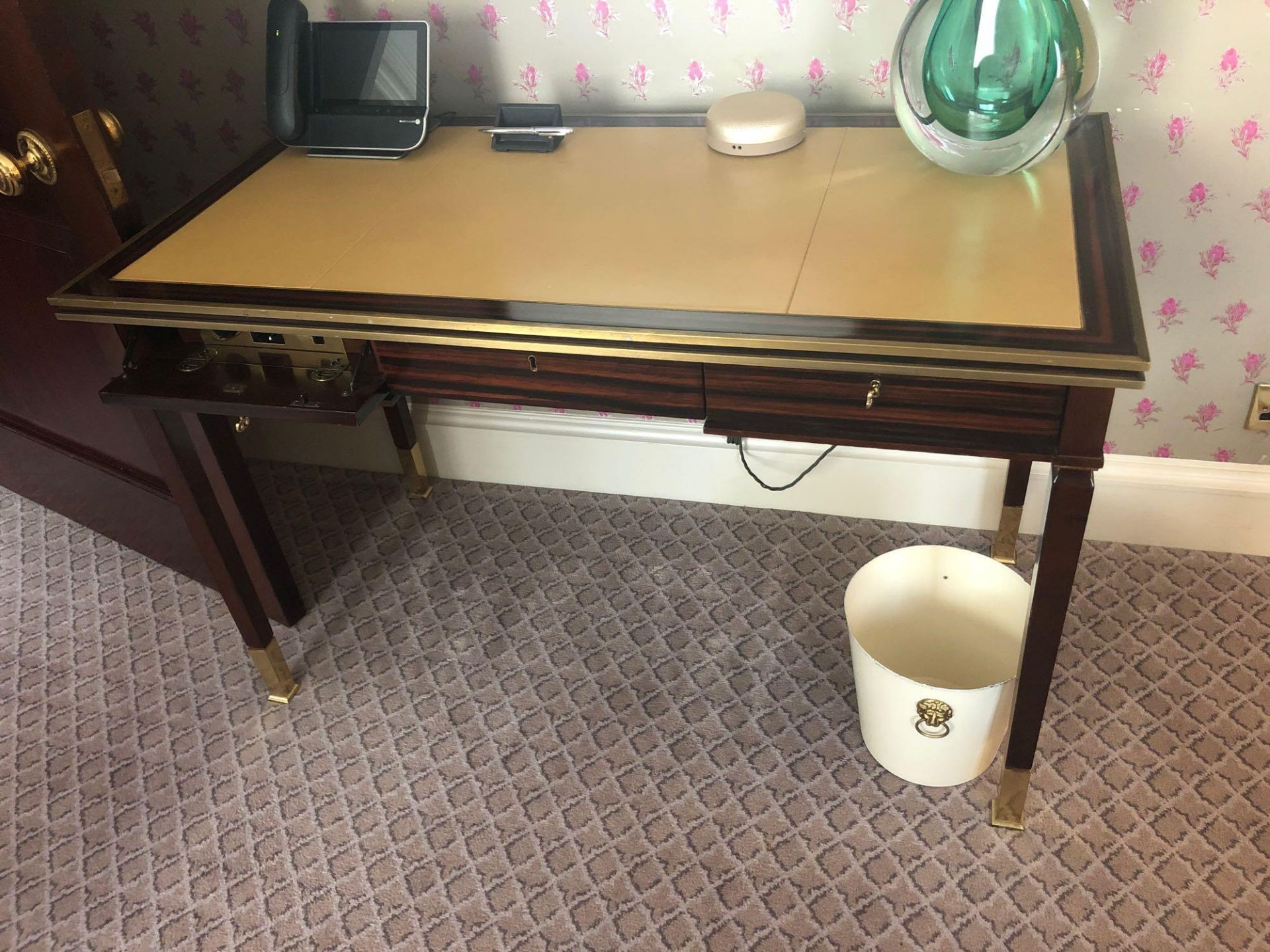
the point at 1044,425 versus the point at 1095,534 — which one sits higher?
the point at 1044,425

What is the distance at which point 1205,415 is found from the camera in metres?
1.73

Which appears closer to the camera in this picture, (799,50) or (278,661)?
(799,50)

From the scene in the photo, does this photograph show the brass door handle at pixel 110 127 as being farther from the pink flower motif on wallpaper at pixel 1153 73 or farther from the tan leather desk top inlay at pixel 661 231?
the pink flower motif on wallpaper at pixel 1153 73

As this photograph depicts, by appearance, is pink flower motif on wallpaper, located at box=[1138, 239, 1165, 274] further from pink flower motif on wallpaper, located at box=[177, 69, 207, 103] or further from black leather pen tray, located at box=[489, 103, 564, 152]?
pink flower motif on wallpaper, located at box=[177, 69, 207, 103]

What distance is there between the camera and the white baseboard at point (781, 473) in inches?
70.9

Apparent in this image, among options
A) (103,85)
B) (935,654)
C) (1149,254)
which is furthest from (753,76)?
(103,85)

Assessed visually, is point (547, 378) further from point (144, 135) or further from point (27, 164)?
point (144, 135)

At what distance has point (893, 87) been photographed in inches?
52.2

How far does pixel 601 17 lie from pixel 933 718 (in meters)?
1.15

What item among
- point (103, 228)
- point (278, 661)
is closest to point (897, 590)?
point (278, 661)

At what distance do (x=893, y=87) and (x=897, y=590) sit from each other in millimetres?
728

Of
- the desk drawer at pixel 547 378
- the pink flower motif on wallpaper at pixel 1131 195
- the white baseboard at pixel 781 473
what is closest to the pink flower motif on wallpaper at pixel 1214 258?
the pink flower motif on wallpaper at pixel 1131 195

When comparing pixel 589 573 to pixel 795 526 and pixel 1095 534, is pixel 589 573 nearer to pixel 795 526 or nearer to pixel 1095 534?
pixel 795 526

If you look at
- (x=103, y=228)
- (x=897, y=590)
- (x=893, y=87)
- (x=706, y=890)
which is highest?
(x=893, y=87)
